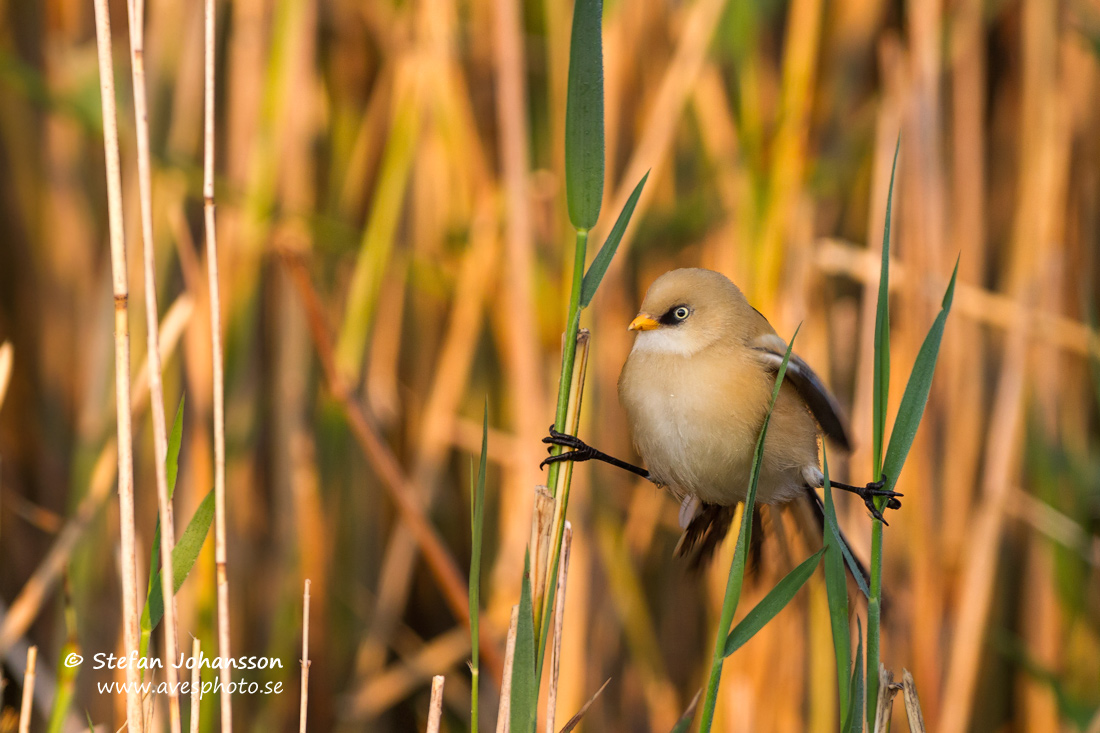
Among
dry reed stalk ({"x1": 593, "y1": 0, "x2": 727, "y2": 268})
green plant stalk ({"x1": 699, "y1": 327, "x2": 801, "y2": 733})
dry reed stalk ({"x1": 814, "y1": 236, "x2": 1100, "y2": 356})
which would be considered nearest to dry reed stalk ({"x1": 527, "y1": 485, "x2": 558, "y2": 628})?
green plant stalk ({"x1": 699, "y1": 327, "x2": 801, "y2": 733})

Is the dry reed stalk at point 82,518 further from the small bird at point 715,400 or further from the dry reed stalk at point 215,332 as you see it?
the small bird at point 715,400

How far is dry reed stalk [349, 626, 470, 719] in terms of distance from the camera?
5.42 ft

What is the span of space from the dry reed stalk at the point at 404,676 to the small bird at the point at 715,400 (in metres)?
0.78

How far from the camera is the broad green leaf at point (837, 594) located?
69 cm

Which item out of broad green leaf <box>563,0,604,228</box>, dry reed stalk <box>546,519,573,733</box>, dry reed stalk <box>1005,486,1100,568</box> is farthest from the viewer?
dry reed stalk <box>1005,486,1100,568</box>

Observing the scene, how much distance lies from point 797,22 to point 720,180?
0.26m

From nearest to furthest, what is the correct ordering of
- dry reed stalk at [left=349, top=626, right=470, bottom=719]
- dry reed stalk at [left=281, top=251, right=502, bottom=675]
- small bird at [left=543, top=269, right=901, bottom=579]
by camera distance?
small bird at [left=543, top=269, right=901, bottom=579]
dry reed stalk at [left=281, top=251, right=502, bottom=675]
dry reed stalk at [left=349, top=626, right=470, bottom=719]

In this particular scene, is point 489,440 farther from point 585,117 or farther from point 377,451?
point 585,117

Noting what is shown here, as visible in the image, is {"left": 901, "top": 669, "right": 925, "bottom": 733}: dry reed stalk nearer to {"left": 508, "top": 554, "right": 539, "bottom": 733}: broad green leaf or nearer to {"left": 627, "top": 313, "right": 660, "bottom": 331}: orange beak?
{"left": 508, "top": 554, "right": 539, "bottom": 733}: broad green leaf

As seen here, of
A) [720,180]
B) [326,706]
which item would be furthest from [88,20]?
[326,706]

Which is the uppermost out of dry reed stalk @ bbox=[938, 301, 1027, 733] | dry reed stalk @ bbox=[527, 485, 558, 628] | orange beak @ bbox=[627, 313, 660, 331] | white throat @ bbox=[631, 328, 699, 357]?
orange beak @ bbox=[627, 313, 660, 331]

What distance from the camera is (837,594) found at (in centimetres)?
70

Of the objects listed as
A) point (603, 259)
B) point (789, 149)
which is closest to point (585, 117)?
point (603, 259)

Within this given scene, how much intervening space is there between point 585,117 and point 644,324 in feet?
1.33
